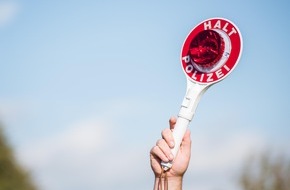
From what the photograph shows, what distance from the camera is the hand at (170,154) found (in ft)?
8.57

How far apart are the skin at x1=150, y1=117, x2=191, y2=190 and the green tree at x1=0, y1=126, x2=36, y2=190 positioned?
16.3 meters

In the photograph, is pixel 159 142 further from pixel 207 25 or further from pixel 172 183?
pixel 207 25

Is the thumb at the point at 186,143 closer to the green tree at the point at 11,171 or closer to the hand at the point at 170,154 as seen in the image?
the hand at the point at 170,154

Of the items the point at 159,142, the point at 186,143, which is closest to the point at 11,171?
the point at 186,143

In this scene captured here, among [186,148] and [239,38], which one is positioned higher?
[239,38]

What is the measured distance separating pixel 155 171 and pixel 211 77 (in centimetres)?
55

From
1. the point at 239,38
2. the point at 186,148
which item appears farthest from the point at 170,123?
the point at 239,38

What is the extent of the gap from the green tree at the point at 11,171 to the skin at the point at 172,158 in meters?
16.3

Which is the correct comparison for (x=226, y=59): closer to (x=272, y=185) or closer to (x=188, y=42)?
(x=188, y=42)

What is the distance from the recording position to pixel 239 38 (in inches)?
106

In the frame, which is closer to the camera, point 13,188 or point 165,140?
point 165,140

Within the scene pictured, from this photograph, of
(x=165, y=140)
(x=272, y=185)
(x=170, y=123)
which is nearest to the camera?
(x=165, y=140)

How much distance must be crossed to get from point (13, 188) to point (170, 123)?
54.1 ft

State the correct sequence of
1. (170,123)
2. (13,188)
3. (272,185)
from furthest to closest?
(272,185), (13,188), (170,123)
